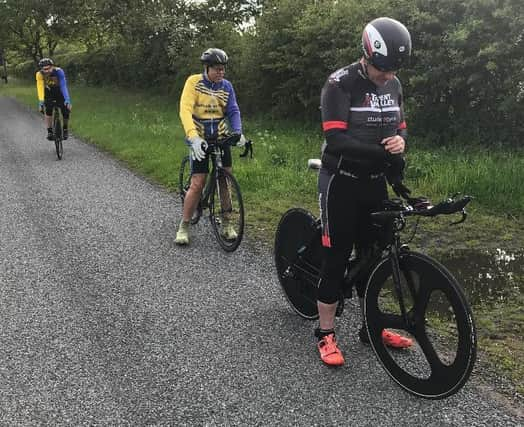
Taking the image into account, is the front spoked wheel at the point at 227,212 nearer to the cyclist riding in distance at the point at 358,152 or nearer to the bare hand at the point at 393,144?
the cyclist riding in distance at the point at 358,152

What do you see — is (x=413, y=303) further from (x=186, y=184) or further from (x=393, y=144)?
(x=186, y=184)

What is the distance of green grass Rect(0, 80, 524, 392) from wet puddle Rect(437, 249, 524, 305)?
0.55 feet

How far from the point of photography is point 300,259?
4.04m

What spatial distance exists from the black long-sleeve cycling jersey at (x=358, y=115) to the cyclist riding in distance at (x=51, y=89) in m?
9.04

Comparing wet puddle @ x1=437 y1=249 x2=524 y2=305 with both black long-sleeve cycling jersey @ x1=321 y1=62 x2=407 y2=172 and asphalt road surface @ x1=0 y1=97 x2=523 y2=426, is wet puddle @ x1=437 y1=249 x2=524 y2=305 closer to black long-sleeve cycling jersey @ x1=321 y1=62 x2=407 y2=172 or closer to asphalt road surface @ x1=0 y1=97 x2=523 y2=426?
asphalt road surface @ x1=0 y1=97 x2=523 y2=426

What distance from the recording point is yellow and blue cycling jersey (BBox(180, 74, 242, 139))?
17.7 ft

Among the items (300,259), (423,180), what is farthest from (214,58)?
(423,180)

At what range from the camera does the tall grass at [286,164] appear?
6910 mm

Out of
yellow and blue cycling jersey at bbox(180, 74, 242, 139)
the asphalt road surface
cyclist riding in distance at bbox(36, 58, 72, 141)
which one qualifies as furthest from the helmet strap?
cyclist riding in distance at bbox(36, 58, 72, 141)

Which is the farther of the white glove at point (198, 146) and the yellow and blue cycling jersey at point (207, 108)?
the yellow and blue cycling jersey at point (207, 108)

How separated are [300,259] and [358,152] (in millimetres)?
1245

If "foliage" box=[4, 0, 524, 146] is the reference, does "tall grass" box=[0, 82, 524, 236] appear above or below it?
below

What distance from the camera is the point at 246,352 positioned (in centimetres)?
368

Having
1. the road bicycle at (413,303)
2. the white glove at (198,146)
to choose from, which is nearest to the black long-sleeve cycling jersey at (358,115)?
the road bicycle at (413,303)
